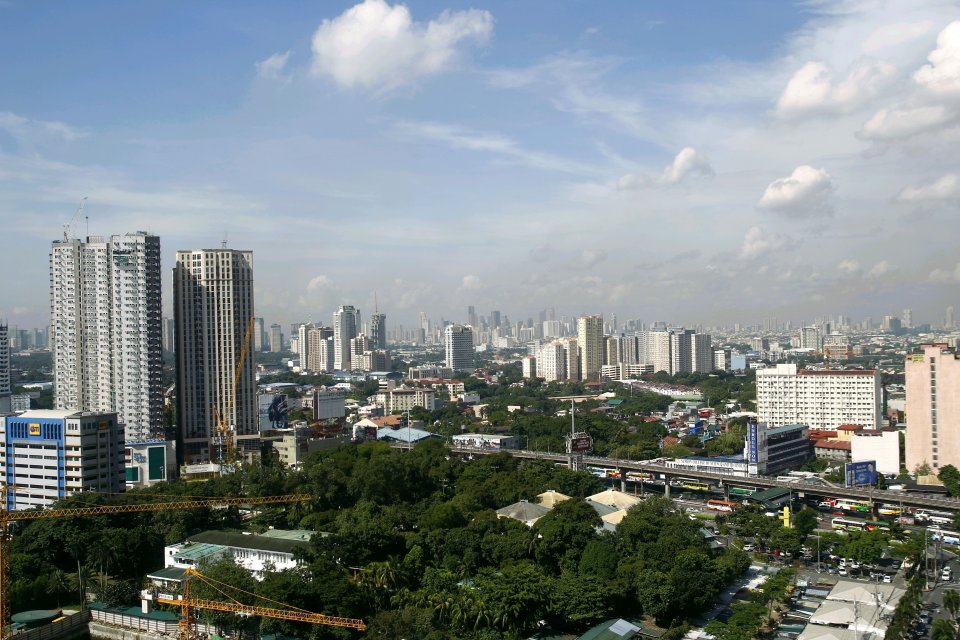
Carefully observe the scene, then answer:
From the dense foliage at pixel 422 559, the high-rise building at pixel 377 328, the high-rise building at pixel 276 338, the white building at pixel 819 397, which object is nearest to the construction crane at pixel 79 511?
the dense foliage at pixel 422 559

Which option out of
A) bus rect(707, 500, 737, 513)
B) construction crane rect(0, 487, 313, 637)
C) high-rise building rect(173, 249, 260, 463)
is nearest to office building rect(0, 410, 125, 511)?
construction crane rect(0, 487, 313, 637)

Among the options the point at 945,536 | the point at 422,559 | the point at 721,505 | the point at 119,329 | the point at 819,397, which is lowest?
the point at 721,505

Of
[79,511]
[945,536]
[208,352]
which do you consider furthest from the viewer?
[208,352]

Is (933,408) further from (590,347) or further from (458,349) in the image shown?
(458,349)

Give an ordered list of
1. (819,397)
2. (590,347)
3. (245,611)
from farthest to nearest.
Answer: (590,347) < (819,397) < (245,611)

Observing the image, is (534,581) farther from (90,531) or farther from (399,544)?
(90,531)

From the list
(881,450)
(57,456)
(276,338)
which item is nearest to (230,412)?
(57,456)
